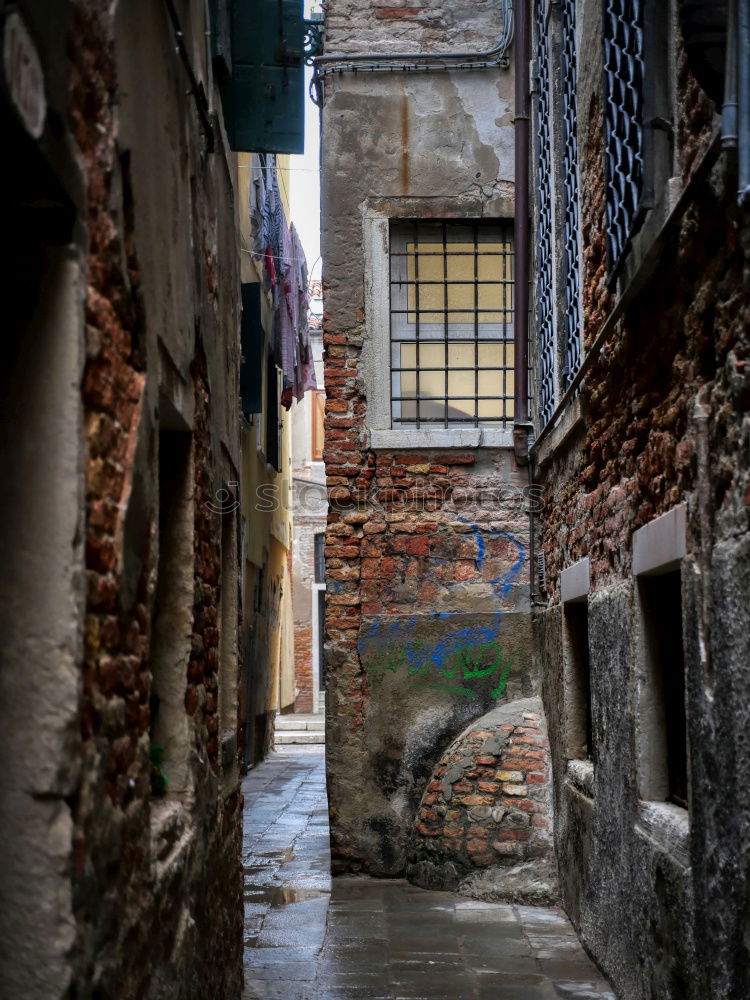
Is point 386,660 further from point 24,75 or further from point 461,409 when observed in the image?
point 24,75

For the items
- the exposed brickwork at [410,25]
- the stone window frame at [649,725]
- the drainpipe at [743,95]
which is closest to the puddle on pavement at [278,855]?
the stone window frame at [649,725]

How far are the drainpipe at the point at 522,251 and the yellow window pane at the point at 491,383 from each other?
37 cm

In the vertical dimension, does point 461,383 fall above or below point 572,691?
above

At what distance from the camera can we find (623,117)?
4.84 meters

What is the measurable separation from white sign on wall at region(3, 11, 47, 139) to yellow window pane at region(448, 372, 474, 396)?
20.8 feet

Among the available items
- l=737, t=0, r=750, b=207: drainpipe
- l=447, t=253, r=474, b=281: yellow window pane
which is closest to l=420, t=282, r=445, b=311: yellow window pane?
l=447, t=253, r=474, b=281: yellow window pane

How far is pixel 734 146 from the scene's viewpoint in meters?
3.10

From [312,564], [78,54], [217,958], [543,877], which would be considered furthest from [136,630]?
[312,564]

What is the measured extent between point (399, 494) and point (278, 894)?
2.60 meters

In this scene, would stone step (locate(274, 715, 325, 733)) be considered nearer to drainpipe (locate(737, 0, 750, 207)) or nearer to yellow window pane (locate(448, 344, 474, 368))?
yellow window pane (locate(448, 344, 474, 368))

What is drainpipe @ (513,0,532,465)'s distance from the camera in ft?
26.3

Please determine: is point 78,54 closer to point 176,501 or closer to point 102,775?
point 102,775

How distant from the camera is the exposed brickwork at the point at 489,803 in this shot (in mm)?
7070

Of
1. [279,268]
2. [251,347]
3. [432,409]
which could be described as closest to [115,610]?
[432,409]
